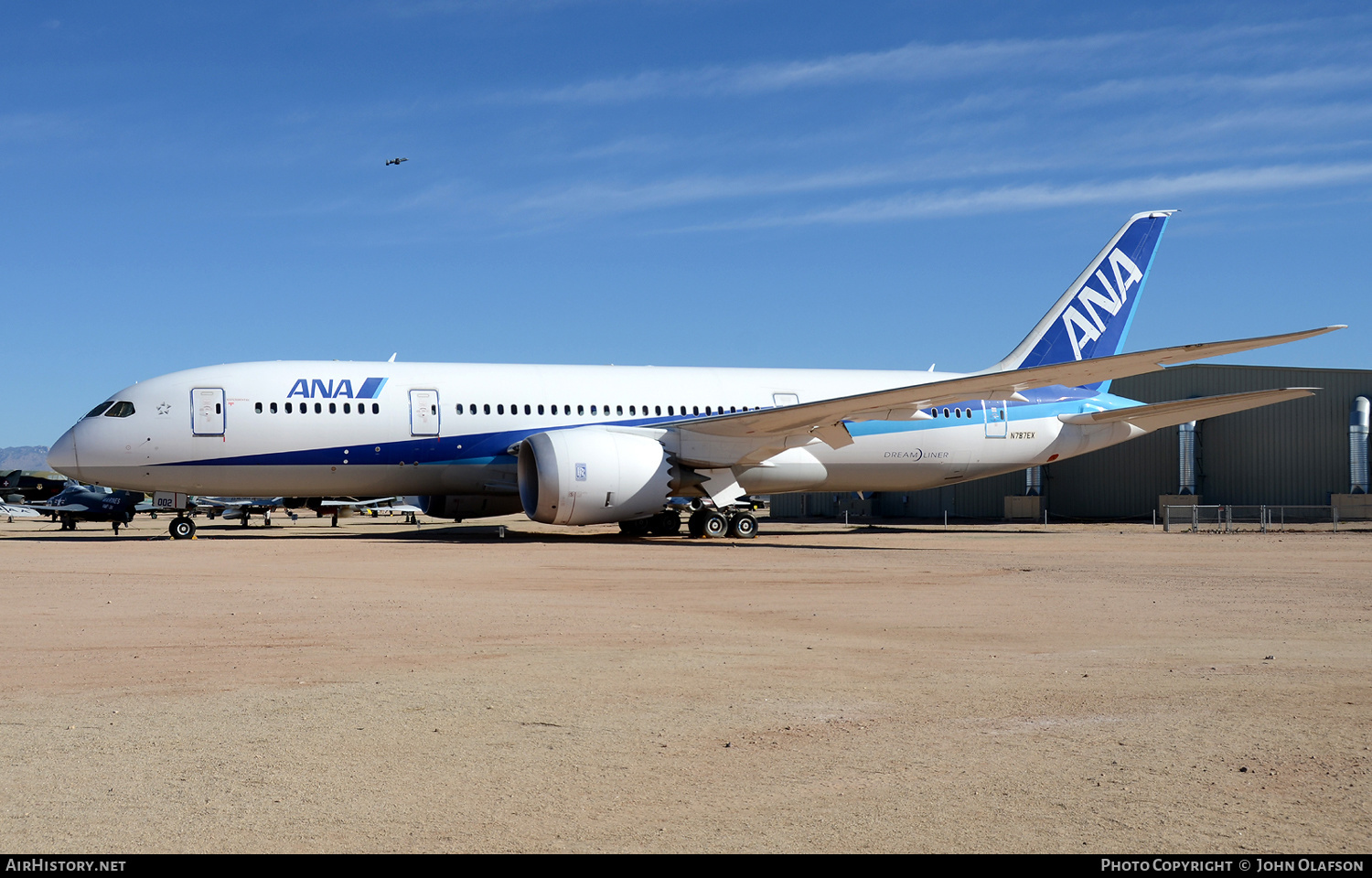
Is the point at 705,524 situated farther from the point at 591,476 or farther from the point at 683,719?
the point at 683,719

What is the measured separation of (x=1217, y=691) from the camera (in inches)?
271

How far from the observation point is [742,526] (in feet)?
84.5

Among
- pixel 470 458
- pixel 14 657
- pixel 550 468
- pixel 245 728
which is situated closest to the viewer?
pixel 245 728

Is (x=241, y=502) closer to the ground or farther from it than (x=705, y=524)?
farther from it

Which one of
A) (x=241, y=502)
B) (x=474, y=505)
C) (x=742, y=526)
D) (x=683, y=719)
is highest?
(x=241, y=502)

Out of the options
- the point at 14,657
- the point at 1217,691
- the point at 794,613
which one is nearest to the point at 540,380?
the point at 794,613

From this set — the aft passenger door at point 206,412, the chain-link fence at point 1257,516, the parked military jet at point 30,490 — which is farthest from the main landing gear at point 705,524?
the parked military jet at point 30,490

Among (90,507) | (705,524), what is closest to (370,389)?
(705,524)

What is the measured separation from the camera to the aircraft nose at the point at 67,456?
2309cm

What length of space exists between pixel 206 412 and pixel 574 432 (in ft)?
23.8

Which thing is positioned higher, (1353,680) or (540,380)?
(540,380)

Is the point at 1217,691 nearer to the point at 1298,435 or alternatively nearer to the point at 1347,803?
the point at 1347,803

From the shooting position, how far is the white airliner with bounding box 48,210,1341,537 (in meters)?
23.0

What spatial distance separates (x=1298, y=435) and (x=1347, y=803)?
37607mm
